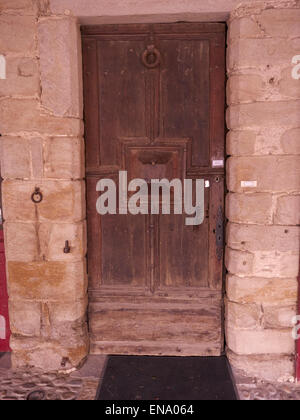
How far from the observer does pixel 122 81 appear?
2.71m

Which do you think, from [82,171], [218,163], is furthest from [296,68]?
[82,171]

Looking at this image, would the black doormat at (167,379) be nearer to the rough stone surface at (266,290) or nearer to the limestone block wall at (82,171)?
the limestone block wall at (82,171)

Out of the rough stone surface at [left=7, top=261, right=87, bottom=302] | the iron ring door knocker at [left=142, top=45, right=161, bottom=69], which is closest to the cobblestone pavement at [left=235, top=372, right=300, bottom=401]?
the rough stone surface at [left=7, top=261, right=87, bottom=302]

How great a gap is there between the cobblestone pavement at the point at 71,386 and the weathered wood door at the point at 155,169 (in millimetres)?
318

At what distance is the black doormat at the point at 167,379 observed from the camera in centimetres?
243

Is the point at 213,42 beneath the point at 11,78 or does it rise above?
above

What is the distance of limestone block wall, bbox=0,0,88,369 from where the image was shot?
2496 millimetres

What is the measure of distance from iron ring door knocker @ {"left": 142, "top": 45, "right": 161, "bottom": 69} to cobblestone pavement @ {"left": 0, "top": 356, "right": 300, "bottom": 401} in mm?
2639

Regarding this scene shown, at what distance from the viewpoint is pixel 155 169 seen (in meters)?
2.77

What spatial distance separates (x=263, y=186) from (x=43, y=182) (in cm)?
180

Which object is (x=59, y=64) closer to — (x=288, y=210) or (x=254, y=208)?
(x=254, y=208)

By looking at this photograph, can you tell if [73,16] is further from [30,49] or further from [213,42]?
[213,42]

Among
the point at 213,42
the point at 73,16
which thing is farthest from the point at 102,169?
the point at 213,42
